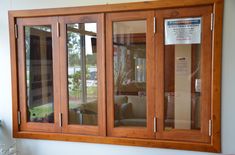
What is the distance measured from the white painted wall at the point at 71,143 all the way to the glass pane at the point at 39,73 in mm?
244

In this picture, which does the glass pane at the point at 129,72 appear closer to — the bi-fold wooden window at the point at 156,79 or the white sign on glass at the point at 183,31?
the bi-fold wooden window at the point at 156,79

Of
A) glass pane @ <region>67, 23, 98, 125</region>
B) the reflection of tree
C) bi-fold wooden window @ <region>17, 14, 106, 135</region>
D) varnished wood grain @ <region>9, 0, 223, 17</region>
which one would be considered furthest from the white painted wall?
the reflection of tree

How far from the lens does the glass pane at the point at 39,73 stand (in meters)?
2.87

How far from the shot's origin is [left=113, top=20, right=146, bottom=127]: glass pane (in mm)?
2588

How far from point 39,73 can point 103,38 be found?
2.94 feet

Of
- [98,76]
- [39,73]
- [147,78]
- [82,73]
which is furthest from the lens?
[39,73]

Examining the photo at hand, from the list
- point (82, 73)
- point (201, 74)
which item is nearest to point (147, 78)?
point (201, 74)

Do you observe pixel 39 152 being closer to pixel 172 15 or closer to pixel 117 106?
pixel 117 106

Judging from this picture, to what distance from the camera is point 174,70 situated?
99.3 inches

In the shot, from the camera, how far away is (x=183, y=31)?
2.45 metres

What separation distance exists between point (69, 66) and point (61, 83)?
21 cm

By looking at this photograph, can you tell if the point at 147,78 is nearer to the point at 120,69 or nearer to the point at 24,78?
the point at 120,69

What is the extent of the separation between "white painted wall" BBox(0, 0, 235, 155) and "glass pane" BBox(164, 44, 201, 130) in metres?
0.25

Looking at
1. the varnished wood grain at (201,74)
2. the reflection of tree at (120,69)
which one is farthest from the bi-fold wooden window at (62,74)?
the varnished wood grain at (201,74)
